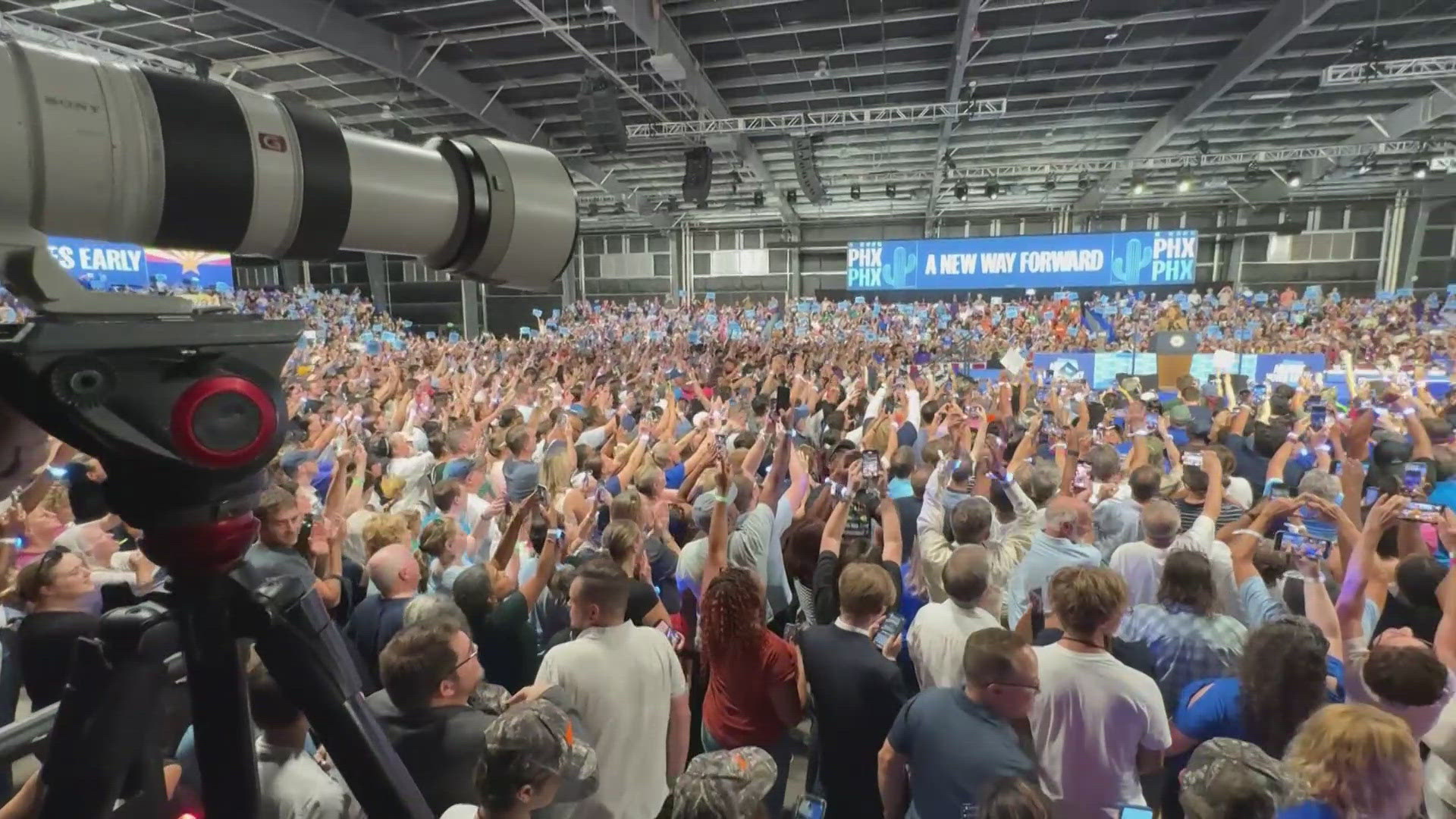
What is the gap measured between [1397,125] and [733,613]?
16.0m

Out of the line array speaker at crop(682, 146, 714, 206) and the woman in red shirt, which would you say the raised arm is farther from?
the line array speaker at crop(682, 146, 714, 206)


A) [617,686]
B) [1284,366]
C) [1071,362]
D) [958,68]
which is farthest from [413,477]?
[1284,366]

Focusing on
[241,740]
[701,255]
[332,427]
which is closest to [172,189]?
[241,740]

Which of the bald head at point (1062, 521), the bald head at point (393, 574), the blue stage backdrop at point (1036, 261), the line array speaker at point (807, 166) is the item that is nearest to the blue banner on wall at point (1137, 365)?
the blue stage backdrop at point (1036, 261)

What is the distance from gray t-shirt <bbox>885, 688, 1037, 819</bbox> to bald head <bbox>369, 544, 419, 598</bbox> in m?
1.67

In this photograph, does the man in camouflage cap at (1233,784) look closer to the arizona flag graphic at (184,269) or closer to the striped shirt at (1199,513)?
the striped shirt at (1199,513)

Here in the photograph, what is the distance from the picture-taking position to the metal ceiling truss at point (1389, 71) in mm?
8383

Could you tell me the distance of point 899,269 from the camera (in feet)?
54.1

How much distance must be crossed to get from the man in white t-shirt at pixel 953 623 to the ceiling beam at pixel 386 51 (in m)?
4.71

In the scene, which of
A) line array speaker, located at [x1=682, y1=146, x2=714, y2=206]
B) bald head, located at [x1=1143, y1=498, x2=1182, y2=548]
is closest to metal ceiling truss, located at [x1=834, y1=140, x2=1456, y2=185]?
line array speaker, located at [x1=682, y1=146, x2=714, y2=206]

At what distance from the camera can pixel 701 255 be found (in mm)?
24766

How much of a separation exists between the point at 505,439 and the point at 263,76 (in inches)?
355

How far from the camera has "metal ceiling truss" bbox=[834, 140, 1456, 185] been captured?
12672 mm

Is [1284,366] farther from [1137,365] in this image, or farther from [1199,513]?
[1199,513]
